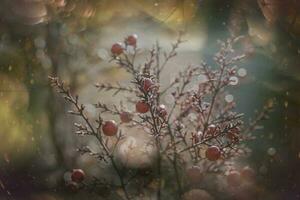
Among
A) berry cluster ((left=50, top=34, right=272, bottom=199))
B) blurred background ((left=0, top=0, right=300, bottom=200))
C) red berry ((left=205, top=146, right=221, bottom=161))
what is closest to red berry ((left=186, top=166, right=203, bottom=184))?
berry cluster ((left=50, top=34, right=272, bottom=199))

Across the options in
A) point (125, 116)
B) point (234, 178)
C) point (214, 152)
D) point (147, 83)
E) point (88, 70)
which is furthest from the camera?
point (88, 70)

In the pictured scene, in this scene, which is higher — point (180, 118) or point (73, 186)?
point (180, 118)

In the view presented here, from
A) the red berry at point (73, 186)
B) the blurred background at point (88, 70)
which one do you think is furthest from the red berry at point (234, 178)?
the red berry at point (73, 186)

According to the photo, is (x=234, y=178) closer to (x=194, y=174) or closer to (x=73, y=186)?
(x=194, y=174)

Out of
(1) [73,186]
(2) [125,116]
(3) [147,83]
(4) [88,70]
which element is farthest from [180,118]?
(4) [88,70]

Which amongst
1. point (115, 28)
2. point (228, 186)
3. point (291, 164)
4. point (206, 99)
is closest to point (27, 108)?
point (115, 28)

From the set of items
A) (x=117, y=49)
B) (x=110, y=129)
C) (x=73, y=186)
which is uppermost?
(x=117, y=49)
